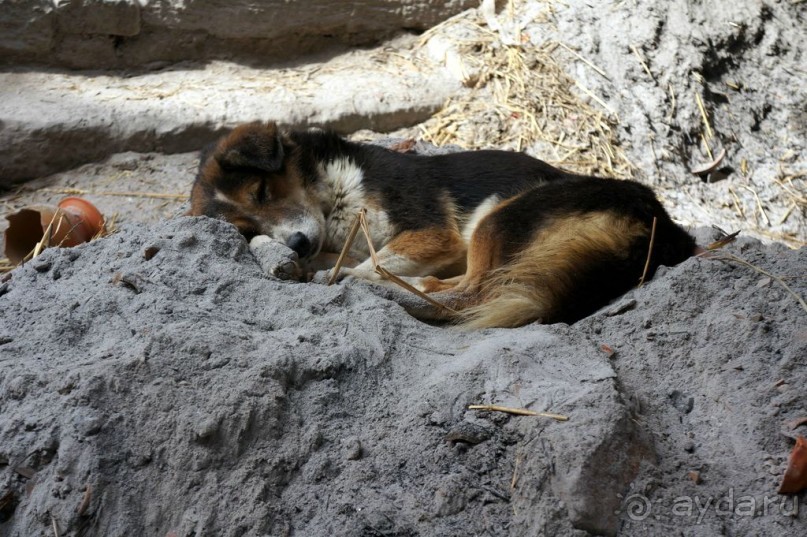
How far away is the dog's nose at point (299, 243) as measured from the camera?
4462 mm

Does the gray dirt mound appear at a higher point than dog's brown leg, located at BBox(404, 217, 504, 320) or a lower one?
higher

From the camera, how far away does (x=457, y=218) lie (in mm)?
4773

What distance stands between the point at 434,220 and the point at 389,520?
2.50 meters

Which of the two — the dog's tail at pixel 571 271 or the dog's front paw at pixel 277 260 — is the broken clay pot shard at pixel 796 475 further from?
the dog's front paw at pixel 277 260

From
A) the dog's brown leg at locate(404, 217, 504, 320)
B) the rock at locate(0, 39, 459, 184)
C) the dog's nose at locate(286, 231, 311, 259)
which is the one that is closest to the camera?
the dog's brown leg at locate(404, 217, 504, 320)

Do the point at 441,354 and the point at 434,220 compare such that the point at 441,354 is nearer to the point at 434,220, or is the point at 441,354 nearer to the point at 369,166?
the point at 434,220

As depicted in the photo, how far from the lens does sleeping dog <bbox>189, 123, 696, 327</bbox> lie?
384cm

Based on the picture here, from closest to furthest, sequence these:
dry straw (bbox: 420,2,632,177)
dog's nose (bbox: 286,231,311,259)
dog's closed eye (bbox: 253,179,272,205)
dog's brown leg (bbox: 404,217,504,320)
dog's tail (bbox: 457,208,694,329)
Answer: dog's tail (bbox: 457,208,694,329)
dog's brown leg (bbox: 404,217,504,320)
dog's nose (bbox: 286,231,311,259)
dog's closed eye (bbox: 253,179,272,205)
dry straw (bbox: 420,2,632,177)

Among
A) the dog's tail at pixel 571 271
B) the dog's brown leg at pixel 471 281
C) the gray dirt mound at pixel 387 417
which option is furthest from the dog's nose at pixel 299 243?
the dog's tail at pixel 571 271

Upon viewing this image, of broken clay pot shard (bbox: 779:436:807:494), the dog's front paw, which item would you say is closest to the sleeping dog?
the dog's front paw

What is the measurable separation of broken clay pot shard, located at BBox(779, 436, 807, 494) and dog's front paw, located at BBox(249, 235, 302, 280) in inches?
100

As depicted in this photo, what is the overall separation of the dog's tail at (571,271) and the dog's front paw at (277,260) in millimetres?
951

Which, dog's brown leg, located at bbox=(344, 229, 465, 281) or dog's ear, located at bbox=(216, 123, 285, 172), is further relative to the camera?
dog's ear, located at bbox=(216, 123, 285, 172)

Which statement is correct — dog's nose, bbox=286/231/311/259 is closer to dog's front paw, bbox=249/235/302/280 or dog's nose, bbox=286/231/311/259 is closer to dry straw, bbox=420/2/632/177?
dog's front paw, bbox=249/235/302/280
